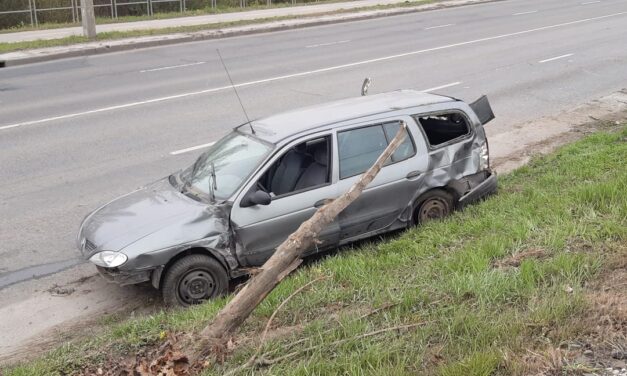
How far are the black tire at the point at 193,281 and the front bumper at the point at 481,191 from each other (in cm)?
291

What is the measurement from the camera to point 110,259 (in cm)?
663

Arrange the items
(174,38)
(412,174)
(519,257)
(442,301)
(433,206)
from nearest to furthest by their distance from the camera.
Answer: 1. (442,301)
2. (519,257)
3. (412,174)
4. (433,206)
5. (174,38)

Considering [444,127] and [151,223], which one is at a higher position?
[444,127]

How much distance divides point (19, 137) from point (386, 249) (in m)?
8.18

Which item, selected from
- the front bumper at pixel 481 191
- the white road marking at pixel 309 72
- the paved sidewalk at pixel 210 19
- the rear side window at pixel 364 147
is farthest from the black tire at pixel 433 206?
the paved sidewalk at pixel 210 19

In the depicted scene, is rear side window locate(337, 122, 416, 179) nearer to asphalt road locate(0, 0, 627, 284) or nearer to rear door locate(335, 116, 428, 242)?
rear door locate(335, 116, 428, 242)

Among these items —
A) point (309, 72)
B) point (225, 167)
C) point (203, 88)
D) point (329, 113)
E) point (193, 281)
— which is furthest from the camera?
point (309, 72)

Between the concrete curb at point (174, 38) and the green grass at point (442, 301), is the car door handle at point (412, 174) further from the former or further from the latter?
the concrete curb at point (174, 38)

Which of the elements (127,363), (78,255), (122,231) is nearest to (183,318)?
(127,363)

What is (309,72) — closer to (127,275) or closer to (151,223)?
(151,223)

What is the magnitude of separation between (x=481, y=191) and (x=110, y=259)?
164 inches

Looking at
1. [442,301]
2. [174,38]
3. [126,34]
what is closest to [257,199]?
[442,301]

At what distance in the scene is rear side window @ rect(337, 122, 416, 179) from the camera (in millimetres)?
7613

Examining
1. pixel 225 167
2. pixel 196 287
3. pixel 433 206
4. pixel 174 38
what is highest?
pixel 225 167
